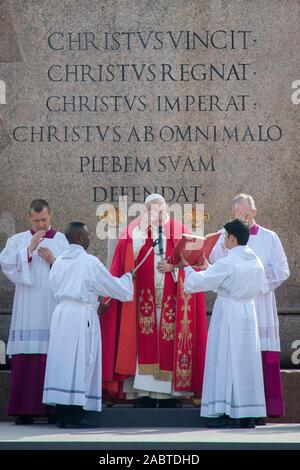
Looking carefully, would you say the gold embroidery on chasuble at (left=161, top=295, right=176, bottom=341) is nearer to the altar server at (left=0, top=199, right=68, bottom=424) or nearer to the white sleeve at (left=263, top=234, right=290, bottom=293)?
the white sleeve at (left=263, top=234, right=290, bottom=293)

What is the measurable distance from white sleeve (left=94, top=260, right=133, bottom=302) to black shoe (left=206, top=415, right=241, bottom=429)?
135 cm

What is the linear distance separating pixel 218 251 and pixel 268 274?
536mm

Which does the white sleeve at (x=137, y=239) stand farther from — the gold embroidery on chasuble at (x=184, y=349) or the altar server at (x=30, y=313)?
the altar server at (x=30, y=313)

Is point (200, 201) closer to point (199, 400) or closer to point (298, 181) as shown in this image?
point (298, 181)

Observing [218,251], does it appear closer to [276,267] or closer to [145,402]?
[276,267]

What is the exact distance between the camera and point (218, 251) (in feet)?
48.5

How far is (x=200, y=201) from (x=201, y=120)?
838 mm

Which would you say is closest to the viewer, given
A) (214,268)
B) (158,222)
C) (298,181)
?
(214,268)

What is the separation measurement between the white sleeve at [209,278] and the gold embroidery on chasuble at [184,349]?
76 centimetres

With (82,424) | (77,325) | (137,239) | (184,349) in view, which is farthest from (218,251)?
(82,424)

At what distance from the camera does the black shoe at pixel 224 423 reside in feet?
45.0

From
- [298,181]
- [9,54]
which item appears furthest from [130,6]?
[298,181]

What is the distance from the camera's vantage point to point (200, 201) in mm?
15992

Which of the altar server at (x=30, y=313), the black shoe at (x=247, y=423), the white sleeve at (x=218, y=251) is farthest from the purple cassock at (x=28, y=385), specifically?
the black shoe at (x=247, y=423)
